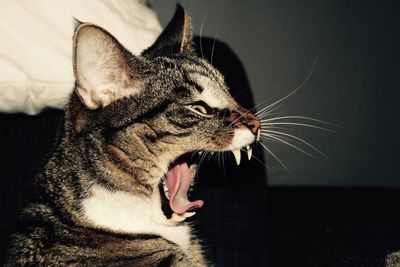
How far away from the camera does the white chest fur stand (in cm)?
73

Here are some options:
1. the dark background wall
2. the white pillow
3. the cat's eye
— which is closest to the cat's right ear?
the cat's eye

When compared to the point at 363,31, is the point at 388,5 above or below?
above

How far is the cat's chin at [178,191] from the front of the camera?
81 centimetres

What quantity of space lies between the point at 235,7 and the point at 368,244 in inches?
45.5

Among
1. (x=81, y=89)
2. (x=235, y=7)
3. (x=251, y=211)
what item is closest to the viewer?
(x=81, y=89)

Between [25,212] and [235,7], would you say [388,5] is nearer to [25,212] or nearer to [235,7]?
[235,7]

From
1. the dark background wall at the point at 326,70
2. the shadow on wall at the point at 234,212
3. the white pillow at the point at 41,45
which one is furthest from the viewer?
the dark background wall at the point at 326,70

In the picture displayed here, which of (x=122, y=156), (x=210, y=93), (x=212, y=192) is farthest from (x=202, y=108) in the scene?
(x=212, y=192)

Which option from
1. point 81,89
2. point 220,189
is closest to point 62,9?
point 81,89

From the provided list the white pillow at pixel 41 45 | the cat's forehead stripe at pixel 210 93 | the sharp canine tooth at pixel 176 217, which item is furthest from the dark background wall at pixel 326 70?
the sharp canine tooth at pixel 176 217

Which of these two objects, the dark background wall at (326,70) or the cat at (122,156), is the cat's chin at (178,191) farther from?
the dark background wall at (326,70)

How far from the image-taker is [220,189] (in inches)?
42.6

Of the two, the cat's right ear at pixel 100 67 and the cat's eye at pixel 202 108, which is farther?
the cat's eye at pixel 202 108

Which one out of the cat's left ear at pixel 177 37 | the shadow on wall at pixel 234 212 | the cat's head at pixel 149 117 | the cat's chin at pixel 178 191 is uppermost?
the cat's left ear at pixel 177 37
